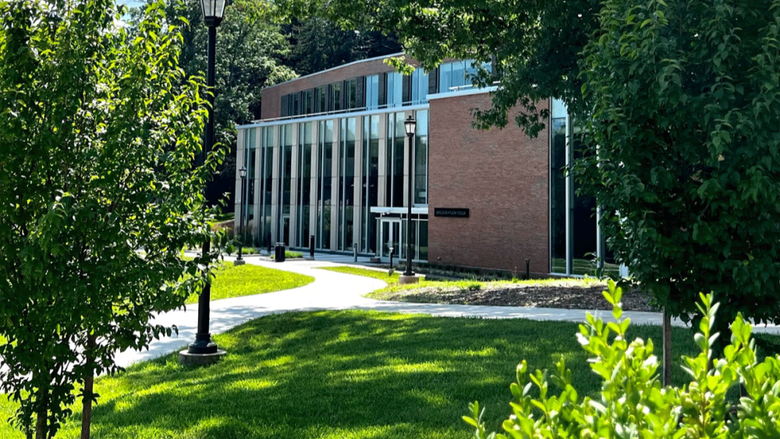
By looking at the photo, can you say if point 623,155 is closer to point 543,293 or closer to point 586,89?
point 586,89

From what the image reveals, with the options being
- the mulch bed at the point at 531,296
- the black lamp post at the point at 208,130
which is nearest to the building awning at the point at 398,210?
the mulch bed at the point at 531,296

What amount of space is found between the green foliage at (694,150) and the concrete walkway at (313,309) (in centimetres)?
695

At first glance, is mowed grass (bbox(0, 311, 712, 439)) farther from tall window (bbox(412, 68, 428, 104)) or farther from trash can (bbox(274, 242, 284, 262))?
tall window (bbox(412, 68, 428, 104))

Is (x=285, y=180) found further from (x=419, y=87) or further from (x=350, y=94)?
(x=419, y=87)

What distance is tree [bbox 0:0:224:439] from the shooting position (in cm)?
539

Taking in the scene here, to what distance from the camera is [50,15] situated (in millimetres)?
5762

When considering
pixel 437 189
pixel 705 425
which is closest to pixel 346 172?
pixel 437 189

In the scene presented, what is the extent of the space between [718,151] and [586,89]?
64.9 inches

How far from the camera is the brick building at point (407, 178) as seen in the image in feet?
102

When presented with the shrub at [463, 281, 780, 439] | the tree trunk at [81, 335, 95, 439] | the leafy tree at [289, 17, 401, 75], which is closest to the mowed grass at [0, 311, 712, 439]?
the tree trunk at [81, 335, 95, 439]

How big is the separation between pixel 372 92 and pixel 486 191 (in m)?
18.7

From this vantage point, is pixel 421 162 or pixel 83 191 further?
pixel 421 162

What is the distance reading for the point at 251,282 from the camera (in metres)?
25.6

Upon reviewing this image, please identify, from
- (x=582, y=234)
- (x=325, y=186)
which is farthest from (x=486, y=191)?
(x=325, y=186)
